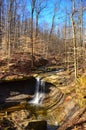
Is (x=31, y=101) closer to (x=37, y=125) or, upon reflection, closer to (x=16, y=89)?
(x=16, y=89)

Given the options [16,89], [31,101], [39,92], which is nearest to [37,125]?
[31,101]

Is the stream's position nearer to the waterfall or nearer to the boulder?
the waterfall

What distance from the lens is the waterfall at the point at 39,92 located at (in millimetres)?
19047

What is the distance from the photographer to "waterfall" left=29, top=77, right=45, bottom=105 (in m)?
19.0

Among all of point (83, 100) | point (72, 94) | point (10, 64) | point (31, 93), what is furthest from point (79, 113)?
point (10, 64)

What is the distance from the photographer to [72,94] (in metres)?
16.4

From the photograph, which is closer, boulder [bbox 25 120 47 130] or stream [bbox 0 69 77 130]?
boulder [bbox 25 120 47 130]

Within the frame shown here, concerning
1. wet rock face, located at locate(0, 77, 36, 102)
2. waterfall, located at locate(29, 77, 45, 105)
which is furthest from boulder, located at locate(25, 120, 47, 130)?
wet rock face, located at locate(0, 77, 36, 102)

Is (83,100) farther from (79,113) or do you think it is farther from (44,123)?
(44,123)

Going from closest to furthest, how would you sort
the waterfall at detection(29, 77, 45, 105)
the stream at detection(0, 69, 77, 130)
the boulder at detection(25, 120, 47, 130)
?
the boulder at detection(25, 120, 47, 130)
the stream at detection(0, 69, 77, 130)
the waterfall at detection(29, 77, 45, 105)

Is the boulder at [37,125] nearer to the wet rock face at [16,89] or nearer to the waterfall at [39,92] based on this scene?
the waterfall at [39,92]

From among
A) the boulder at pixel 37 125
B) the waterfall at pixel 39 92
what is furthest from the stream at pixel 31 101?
the boulder at pixel 37 125

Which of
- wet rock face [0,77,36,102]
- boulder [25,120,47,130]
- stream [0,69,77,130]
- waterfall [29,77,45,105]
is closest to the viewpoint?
boulder [25,120,47,130]

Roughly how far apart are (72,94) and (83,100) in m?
2.42
